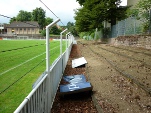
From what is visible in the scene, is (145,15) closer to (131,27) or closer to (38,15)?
(131,27)

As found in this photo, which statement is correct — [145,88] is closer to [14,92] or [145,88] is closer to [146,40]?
[14,92]

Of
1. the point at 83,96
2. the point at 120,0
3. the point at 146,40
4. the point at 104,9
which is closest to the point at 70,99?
the point at 83,96

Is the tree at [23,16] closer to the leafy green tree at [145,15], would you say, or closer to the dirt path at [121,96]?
the dirt path at [121,96]

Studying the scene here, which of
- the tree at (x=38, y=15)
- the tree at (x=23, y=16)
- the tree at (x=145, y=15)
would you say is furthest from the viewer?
the tree at (x=145, y=15)

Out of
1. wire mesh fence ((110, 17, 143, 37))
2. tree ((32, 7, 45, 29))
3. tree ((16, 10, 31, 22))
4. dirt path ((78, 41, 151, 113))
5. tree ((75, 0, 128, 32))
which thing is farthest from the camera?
tree ((75, 0, 128, 32))

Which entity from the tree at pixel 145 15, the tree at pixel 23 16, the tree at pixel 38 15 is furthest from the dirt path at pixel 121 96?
the tree at pixel 145 15

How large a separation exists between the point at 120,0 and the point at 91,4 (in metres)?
3.89

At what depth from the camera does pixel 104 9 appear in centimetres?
2270

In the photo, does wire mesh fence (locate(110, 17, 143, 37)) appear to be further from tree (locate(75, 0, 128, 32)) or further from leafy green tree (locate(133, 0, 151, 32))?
tree (locate(75, 0, 128, 32))

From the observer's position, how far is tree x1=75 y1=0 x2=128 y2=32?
2267cm

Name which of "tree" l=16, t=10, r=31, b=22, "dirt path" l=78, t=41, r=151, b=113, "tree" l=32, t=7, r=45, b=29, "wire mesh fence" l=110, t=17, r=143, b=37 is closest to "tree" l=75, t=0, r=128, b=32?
"wire mesh fence" l=110, t=17, r=143, b=37

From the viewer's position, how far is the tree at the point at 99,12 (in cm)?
2267

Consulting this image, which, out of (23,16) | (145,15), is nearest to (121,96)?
(23,16)

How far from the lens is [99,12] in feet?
73.8
